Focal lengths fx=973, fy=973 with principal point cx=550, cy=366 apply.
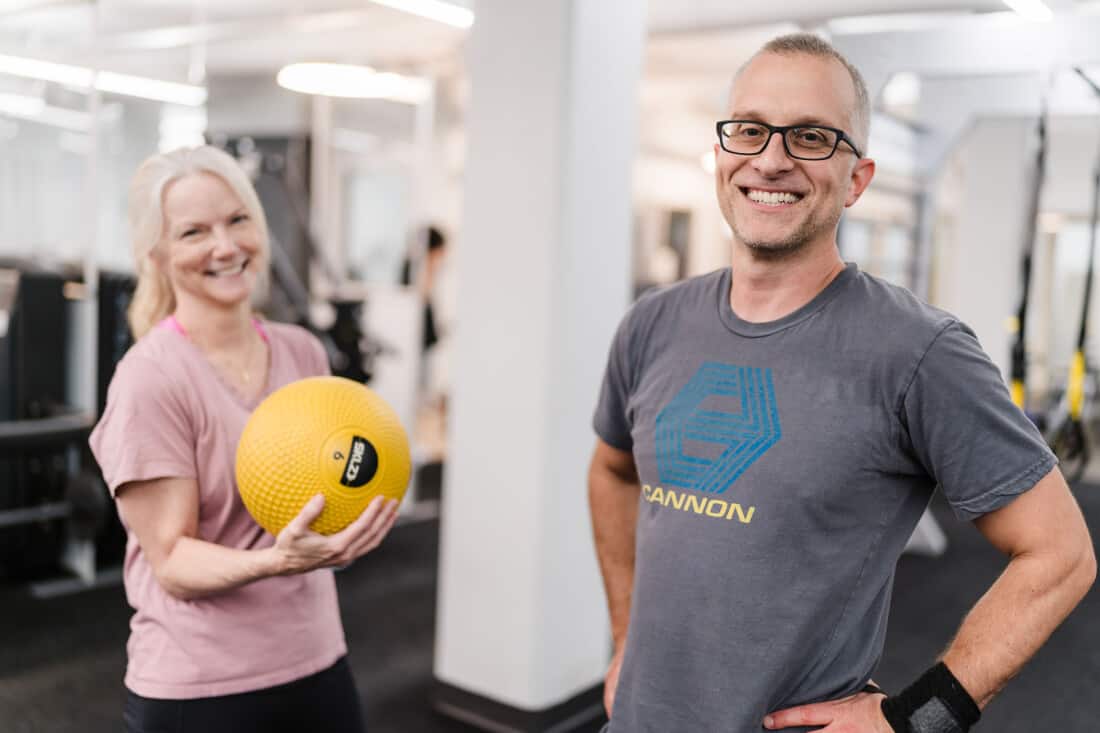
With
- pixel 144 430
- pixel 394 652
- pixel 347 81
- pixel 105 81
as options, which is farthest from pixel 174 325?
pixel 105 81

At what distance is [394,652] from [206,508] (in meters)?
2.63

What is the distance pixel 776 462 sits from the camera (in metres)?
1.29

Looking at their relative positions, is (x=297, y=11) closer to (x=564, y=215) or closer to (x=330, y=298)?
(x=330, y=298)

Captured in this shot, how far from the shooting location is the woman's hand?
1430 millimetres

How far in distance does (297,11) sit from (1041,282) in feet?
19.9

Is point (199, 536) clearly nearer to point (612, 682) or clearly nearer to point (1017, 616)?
point (612, 682)

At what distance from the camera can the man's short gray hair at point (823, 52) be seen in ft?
4.34

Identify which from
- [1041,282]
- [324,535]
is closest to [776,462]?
[324,535]

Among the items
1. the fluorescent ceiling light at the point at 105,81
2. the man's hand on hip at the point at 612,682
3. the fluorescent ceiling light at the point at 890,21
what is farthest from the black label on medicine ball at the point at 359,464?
the fluorescent ceiling light at the point at 105,81

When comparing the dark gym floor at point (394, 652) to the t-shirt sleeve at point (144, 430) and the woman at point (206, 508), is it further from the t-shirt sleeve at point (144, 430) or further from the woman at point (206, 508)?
the t-shirt sleeve at point (144, 430)

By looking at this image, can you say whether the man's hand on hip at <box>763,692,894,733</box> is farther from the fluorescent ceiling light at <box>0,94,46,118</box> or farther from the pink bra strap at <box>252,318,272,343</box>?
the fluorescent ceiling light at <box>0,94,46,118</box>

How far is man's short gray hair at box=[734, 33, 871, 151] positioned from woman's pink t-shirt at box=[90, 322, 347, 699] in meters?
1.02

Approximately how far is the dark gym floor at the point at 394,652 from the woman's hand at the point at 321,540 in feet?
6.88

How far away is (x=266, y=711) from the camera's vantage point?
1615 millimetres
